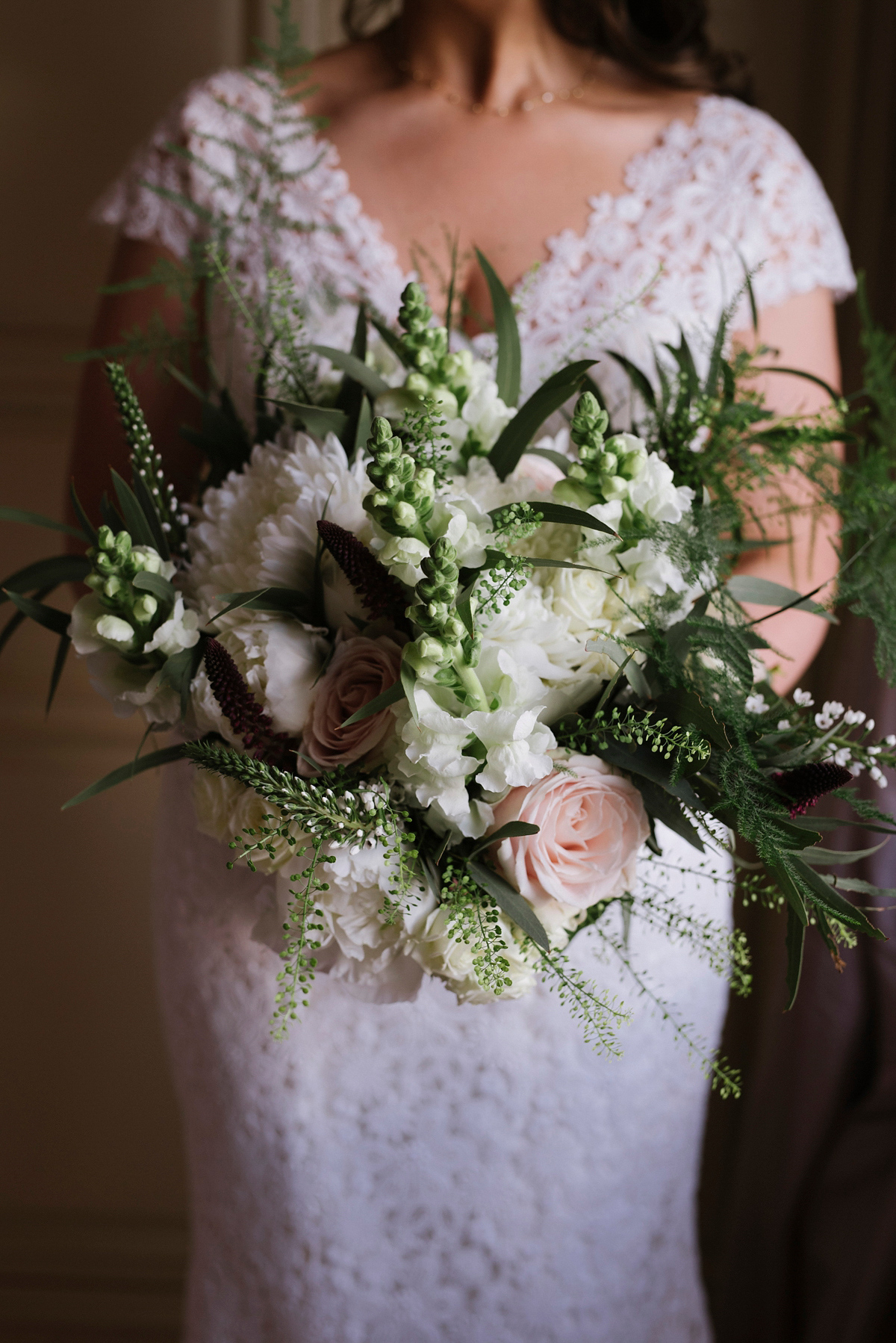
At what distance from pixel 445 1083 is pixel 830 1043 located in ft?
2.18

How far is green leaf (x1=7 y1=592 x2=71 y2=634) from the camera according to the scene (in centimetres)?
68

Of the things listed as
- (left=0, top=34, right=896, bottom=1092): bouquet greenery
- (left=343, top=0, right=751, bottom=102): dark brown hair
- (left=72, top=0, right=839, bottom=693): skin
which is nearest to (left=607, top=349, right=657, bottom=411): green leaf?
(left=0, top=34, right=896, bottom=1092): bouquet greenery

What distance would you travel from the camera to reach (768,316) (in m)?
1.08

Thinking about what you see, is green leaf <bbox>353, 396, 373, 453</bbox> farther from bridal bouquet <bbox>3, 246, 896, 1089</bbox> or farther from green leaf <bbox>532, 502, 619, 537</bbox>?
green leaf <bbox>532, 502, 619, 537</bbox>

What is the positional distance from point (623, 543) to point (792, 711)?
16cm

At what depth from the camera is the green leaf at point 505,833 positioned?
58 centimetres

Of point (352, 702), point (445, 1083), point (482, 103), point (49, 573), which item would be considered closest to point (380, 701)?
point (352, 702)

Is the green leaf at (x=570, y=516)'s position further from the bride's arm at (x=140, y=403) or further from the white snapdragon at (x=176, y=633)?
the bride's arm at (x=140, y=403)

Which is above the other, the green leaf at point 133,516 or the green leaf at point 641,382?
the green leaf at point 641,382

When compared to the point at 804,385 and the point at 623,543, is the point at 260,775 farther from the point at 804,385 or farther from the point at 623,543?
the point at 804,385

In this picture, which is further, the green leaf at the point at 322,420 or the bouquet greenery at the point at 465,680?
the green leaf at the point at 322,420

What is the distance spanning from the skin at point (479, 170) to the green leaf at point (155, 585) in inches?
18.5

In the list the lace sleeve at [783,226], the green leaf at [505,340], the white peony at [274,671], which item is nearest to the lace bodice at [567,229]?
the lace sleeve at [783,226]

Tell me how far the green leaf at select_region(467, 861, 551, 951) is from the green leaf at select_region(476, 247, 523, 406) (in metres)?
0.35
